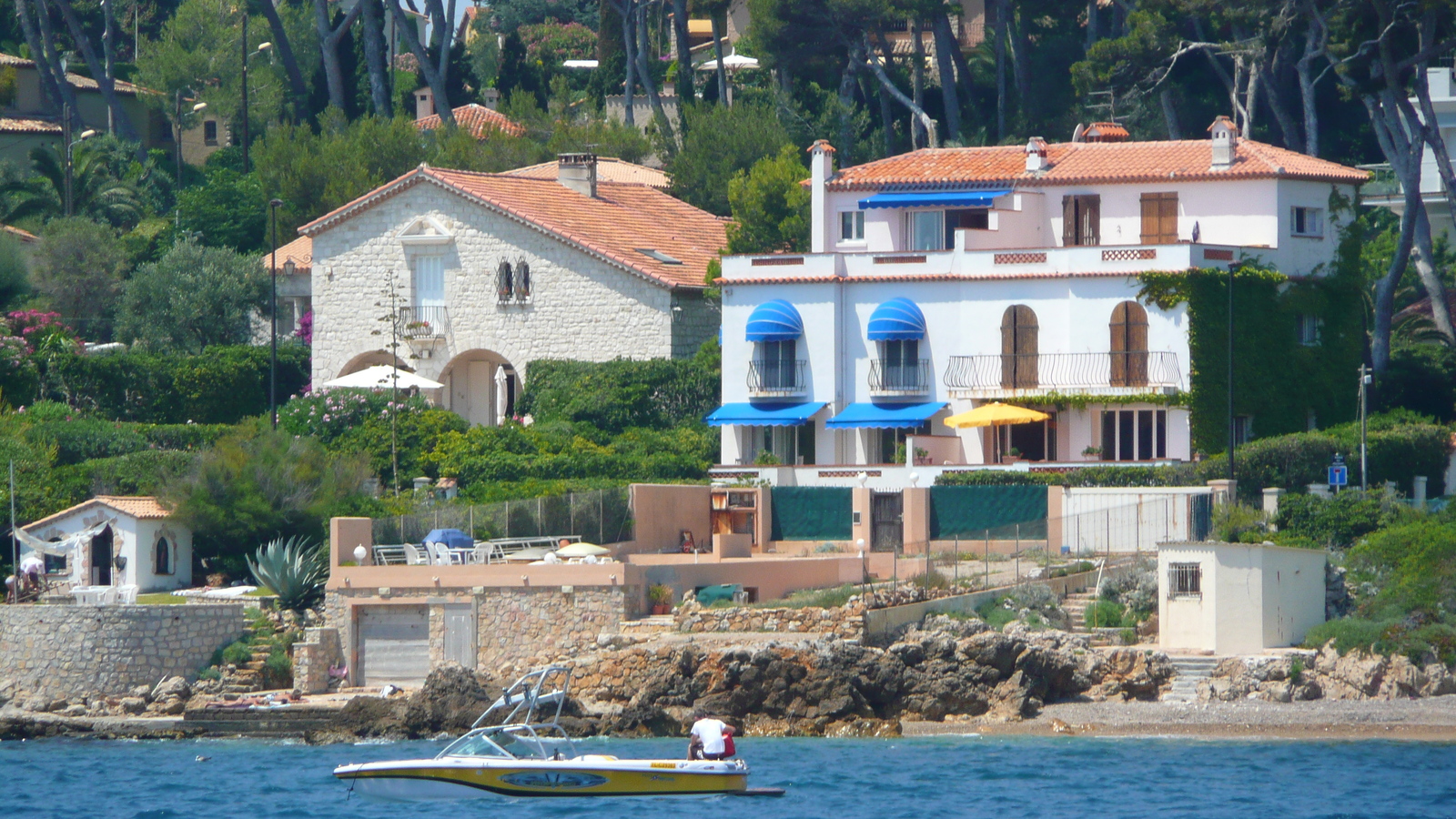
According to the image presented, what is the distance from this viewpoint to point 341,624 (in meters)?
46.9

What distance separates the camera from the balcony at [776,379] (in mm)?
55281

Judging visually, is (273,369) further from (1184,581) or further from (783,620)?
(1184,581)

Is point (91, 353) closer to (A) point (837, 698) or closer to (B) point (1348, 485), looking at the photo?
(A) point (837, 698)

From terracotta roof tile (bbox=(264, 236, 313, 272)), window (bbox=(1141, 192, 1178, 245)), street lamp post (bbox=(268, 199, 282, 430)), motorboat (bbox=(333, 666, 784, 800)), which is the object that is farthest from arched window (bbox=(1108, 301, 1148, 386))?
terracotta roof tile (bbox=(264, 236, 313, 272))

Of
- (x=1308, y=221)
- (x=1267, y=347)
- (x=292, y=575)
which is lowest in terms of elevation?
(x=292, y=575)

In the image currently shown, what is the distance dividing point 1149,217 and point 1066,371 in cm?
494

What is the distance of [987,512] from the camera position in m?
50.3

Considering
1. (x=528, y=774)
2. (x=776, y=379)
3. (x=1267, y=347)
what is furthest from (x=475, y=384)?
(x=528, y=774)

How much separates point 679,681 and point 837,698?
8.96 ft

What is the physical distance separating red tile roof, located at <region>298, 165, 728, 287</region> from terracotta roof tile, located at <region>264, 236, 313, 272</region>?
4.88m

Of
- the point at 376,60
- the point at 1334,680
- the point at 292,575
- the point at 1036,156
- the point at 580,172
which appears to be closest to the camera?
the point at 1334,680

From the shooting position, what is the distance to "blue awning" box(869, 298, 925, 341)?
54.1 meters

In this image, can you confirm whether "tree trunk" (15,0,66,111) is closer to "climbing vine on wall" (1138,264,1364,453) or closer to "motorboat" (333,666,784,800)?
"climbing vine on wall" (1138,264,1364,453)

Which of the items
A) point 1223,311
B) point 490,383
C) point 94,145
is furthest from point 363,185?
point 1223,311
